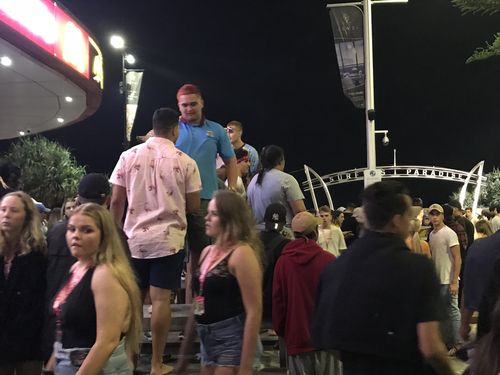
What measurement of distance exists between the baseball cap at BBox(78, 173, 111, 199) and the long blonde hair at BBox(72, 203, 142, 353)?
80 cm

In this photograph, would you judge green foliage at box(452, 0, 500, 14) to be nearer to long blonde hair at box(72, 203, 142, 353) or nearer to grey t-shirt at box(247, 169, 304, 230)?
grey t-shirt at box(247, 169, 304, 230)

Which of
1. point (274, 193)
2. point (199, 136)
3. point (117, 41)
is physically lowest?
point (274, 193)

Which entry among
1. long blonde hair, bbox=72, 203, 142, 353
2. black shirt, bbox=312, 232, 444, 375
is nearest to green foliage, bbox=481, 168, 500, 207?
black shirt, bbox=312, 232, 444, 375

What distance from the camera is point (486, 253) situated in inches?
180

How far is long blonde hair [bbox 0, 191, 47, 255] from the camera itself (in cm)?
394

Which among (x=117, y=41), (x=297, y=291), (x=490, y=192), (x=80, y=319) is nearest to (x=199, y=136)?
(x=297, y=291)

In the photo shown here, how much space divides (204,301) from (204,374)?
0.48 m

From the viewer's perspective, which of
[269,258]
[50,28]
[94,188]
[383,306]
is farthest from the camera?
[50,28]

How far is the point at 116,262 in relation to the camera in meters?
3.27

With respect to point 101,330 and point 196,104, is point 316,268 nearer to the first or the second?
point 196,104

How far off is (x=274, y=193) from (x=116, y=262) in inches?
136

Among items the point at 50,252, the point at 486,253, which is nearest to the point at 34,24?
the point at 50,252

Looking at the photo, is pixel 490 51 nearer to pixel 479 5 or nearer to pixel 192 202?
pixel 479 5

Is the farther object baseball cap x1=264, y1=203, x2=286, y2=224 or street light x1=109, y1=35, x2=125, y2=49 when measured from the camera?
street light x1=109, y1=35, x2=125, y2=49
